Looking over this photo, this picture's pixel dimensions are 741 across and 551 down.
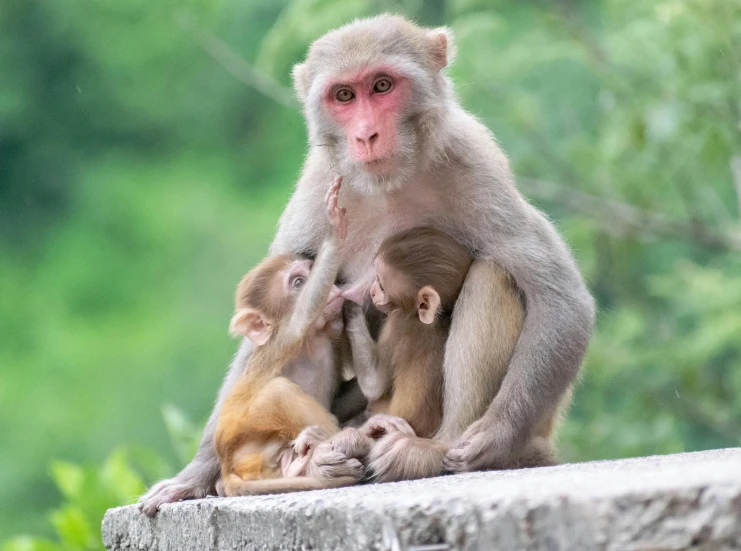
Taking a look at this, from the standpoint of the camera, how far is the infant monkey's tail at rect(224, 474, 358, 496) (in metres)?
3.63

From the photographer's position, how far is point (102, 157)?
1552 centimetres

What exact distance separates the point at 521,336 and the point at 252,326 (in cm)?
96

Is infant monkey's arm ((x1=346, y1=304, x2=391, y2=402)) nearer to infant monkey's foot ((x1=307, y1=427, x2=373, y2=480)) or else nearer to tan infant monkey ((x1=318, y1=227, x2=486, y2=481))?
tan infant monkey ((x1=318, y1=227, x2=486, y2=481))

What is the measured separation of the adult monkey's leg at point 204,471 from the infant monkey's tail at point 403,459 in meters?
0.79

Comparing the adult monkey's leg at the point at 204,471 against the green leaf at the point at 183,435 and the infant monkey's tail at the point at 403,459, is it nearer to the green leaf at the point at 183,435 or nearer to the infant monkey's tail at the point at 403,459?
the infant monkey's tail at the point at 403,459

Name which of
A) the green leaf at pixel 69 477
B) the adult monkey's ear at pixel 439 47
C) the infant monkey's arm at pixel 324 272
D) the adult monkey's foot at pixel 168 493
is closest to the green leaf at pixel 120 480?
the green leaf at pixel 69 477

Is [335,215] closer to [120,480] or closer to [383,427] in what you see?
[383,427]

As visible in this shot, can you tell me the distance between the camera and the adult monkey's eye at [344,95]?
13.6 ft

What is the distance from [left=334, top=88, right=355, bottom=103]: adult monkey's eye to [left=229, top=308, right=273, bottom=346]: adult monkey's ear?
2.67 feet

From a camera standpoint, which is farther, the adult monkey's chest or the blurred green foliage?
the blurred green foliage

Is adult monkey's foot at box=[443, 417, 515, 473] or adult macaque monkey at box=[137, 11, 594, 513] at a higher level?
adult macaque monkey at box=[137, 11, 594, 513]

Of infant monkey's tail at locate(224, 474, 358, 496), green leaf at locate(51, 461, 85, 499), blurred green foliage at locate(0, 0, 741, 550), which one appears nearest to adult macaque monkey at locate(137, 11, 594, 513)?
infant monkey's tail at locate(224, 474, 358, 496)

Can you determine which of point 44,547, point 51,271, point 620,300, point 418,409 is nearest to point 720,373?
point 620,300

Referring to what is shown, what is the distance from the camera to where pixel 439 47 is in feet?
14.5
